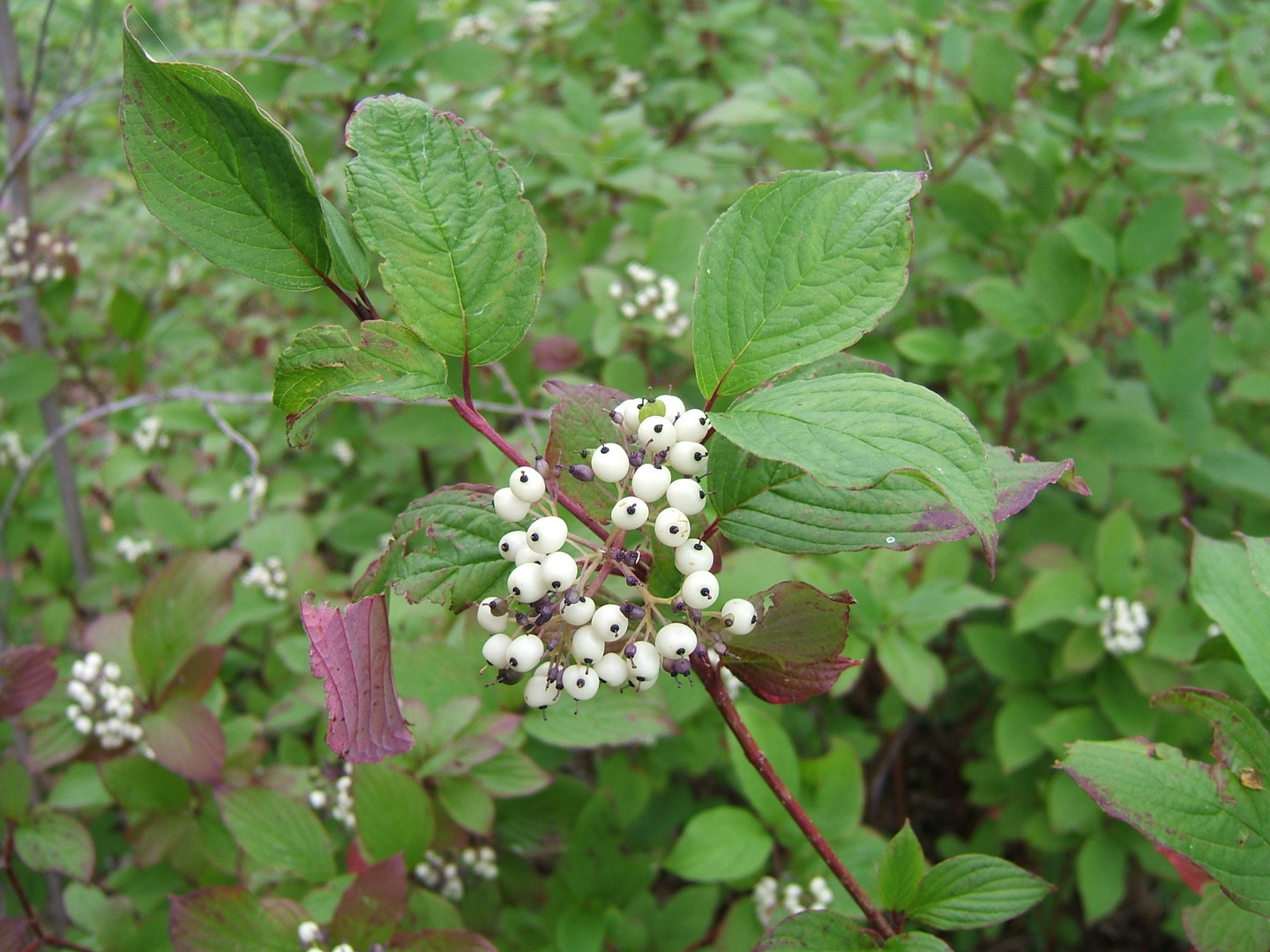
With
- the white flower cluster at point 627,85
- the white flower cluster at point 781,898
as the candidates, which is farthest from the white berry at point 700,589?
the white flower cluster at point 627,85

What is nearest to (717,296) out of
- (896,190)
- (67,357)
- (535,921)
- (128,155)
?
(896,190)

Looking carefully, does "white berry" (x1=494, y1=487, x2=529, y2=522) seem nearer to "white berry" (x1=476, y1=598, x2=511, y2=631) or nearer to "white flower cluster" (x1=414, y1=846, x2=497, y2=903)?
"white berry" (x1=476, y1=598, x2=511, y2=631)

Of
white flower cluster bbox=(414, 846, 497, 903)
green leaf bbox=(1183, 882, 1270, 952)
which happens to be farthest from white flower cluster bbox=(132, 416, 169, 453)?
green leaf bbox=(1183, 882, 1270, 952)

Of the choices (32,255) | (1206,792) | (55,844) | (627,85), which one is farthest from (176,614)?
(627,85)

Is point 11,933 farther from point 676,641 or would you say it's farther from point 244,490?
point 244,490

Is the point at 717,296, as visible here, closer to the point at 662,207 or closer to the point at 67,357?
the point at 662,207

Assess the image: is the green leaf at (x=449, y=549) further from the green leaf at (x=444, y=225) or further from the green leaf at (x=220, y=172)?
the green leaf at (x=220, y=172)

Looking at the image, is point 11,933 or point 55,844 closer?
point 11,933
